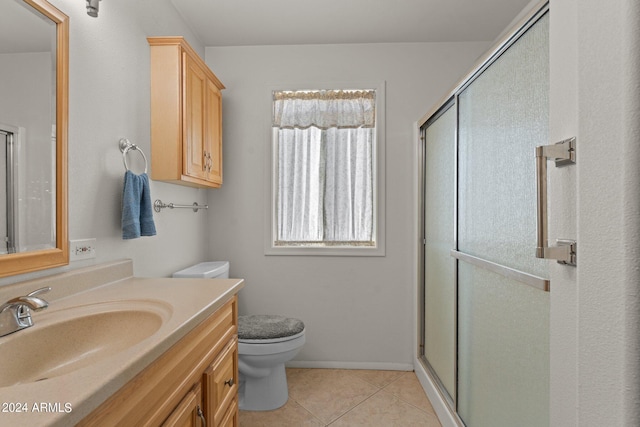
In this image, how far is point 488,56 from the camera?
4.54ft

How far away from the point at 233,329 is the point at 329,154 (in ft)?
5.33

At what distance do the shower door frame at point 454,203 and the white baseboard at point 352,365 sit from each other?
0.50 feet

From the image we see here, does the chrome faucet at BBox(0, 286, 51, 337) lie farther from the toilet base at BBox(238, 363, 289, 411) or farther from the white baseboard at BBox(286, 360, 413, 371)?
the white baseboard at BBox(286, 360, 413, 371)

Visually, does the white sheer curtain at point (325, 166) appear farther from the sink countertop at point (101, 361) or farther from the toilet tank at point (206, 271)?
the sink countertop at point (101, 361)

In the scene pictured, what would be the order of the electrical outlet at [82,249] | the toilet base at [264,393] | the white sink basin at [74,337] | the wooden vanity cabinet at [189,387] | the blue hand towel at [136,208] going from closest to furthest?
the wooden vanity cabinet at [189,387], the white sink basin at [74,337], the electrical outlet at [82,249], the blue hand towel at [136,208], the toilet base at [264,393]

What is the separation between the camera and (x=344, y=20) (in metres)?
2.37

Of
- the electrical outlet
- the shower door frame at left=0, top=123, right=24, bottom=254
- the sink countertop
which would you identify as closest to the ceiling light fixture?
the shower door frame at left=0, top=123, right=24, bottom=254

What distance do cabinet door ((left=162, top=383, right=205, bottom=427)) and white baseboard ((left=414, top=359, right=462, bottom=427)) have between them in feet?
4.15

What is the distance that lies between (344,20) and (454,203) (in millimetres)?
1421

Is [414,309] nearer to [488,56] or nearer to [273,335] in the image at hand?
[273,335]

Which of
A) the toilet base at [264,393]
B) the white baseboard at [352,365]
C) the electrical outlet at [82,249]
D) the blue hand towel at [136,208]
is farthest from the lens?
the white baseboard at [352,365]

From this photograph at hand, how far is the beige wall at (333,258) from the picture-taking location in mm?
2672

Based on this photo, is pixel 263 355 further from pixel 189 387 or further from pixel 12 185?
pixel 12 185

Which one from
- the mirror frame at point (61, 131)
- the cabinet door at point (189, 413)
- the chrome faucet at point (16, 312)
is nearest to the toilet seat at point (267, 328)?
the cabinet door at point (189, 413)
